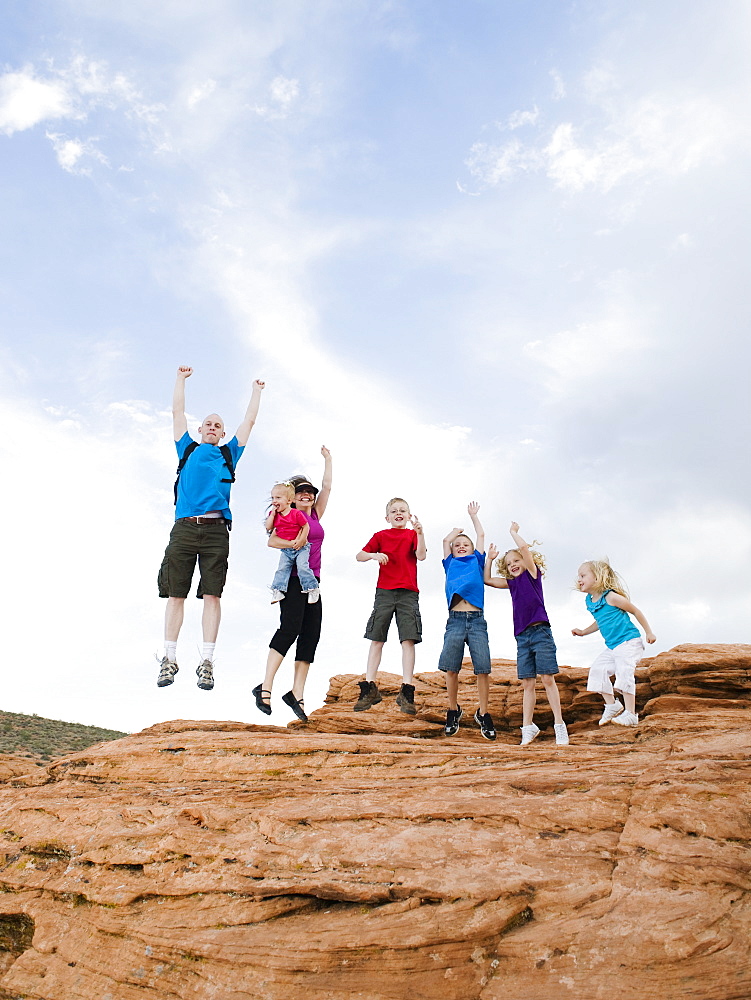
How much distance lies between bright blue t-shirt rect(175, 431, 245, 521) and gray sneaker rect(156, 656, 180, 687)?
7.79ft

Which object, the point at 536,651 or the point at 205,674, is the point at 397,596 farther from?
the point at 205,674

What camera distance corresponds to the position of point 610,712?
11961 mm

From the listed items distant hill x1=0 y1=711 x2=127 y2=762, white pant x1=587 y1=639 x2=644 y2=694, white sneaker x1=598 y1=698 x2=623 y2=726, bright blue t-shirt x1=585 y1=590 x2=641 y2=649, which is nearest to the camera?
white pant x1=587 y1=639 x2=644 y2=694

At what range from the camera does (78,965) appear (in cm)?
681

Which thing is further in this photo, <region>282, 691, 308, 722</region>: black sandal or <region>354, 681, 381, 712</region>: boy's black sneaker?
<region>354, 681, 381, 712</region>: boy's black sneaker

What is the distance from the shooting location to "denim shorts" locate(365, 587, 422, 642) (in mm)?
12141

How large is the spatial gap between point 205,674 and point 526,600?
5.47 meters

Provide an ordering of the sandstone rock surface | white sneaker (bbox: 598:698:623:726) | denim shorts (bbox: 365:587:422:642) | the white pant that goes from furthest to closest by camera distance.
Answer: denim shorts (bbox: 365:587:422:642) → white sneaker (bbox: 598:698:623:726) → the white pant → the sandstone rock surface

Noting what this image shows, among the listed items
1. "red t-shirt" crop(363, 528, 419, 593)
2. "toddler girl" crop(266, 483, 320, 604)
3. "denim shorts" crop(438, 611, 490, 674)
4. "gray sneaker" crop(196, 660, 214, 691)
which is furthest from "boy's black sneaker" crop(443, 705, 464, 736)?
"gray sneaker" crop(196, 660, 214, 691)

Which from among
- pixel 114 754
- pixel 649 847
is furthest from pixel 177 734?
pixel 649 847

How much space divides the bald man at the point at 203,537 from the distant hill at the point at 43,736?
16981 millimetres

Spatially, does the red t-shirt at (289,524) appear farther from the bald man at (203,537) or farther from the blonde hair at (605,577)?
the blonde hair at (605,577)

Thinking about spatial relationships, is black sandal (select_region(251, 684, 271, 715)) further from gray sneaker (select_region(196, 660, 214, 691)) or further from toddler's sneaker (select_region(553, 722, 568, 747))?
toddler's sneaker (select_region(553, 722, 568, 747))

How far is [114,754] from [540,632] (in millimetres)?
6938
